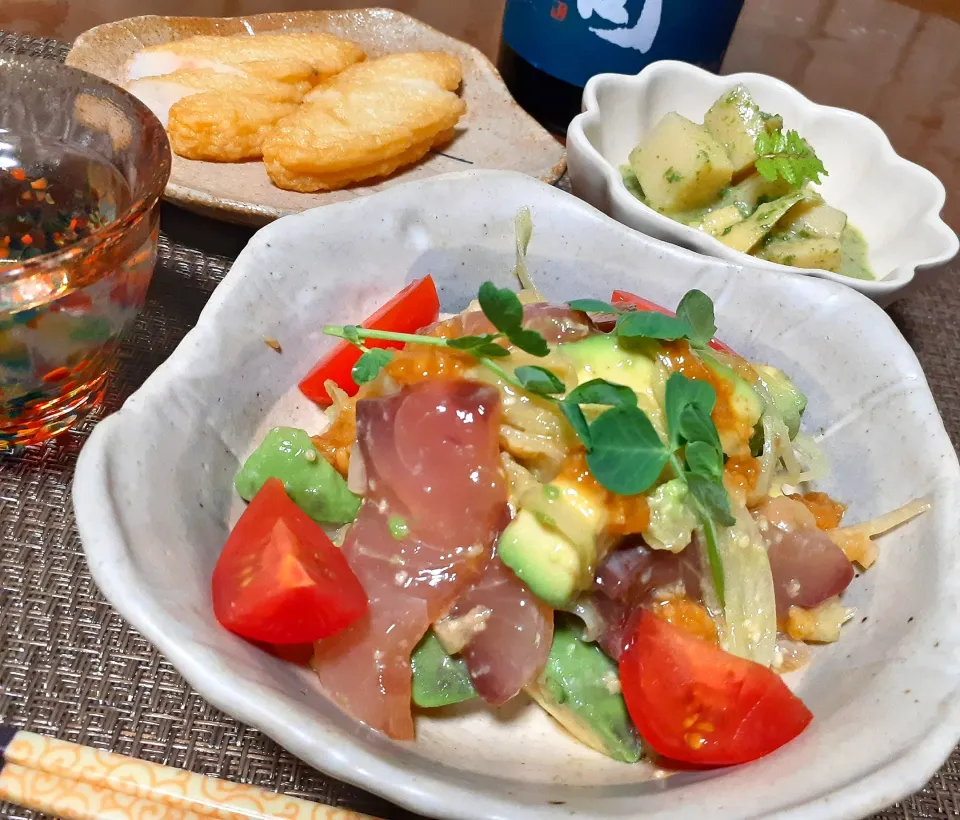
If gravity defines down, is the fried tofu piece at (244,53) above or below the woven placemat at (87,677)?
above

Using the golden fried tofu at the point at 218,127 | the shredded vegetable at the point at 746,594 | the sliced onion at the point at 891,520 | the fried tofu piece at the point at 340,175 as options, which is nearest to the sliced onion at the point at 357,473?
the shredded vegetable at the point at 746,594

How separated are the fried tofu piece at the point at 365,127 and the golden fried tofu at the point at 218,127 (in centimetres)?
7

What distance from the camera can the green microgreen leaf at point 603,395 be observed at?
1.10 metres

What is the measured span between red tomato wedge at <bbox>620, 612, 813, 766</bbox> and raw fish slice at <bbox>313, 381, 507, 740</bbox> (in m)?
0.27

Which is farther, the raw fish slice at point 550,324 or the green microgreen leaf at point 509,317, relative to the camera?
the raw fish slice at point 550,324

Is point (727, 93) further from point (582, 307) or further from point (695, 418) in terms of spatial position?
point (695, 418)

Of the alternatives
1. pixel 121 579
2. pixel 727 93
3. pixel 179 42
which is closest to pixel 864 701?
pixel 121 579

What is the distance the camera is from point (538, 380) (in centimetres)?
111

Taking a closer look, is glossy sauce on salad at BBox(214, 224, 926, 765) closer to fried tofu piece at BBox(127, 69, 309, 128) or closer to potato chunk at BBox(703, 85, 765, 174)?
potato chunk at BBox(703, 85, 765, 174)

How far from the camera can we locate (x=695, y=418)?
1.11 m

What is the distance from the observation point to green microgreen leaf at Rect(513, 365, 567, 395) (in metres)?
1.12

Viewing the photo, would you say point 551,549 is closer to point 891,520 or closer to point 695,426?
point 695,426

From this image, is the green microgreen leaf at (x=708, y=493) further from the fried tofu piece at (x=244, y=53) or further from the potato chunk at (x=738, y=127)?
the fried tofu piece at (x=244, y=53)

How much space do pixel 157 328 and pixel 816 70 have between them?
10.8ft
